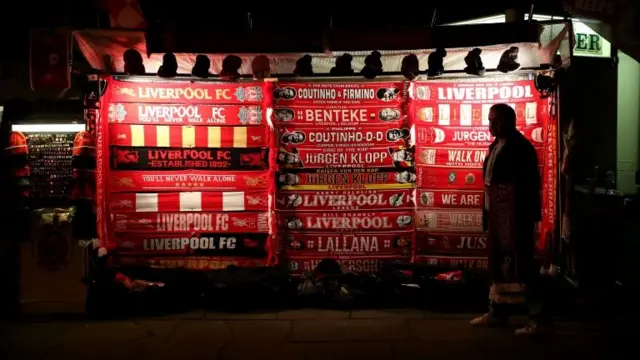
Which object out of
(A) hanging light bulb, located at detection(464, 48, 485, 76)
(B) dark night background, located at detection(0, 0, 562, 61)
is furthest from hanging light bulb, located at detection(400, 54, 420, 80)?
(B) dark night background, located at detection(0, 0, 562, 61)

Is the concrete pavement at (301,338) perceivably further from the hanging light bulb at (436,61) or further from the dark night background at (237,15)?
the dark night background at (237,15)

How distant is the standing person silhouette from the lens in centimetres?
631

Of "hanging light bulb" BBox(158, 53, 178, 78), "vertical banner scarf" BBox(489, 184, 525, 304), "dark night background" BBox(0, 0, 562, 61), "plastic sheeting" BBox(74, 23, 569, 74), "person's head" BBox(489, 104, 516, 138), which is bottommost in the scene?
"vertical banner scarf" BBox(489, 184, 525, 304)

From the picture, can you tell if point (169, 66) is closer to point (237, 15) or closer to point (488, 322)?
point (237, 15)

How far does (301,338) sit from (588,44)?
5757 mm

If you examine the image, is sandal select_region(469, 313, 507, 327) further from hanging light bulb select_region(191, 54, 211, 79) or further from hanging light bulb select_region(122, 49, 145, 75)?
hanging light bulb select_region(122, 49, 145, 75)

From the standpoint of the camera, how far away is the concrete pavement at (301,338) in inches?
234

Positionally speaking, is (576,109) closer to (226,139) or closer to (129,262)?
(226,139)

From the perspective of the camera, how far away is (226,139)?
7.67 meters

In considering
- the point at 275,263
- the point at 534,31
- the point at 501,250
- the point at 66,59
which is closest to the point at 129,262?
the point at 275,263

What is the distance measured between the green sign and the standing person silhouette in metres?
3.01

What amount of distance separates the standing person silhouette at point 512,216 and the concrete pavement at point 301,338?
39 cm

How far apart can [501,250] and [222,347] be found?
2961mm

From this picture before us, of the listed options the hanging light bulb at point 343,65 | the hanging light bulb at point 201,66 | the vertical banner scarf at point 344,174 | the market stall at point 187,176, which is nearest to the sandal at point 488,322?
the vertical banner scarf at point 344,174
